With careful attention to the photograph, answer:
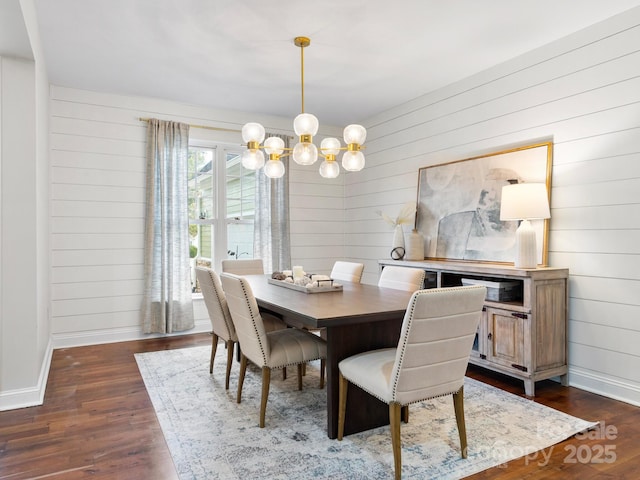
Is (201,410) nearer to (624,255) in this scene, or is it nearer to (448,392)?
(448,392)

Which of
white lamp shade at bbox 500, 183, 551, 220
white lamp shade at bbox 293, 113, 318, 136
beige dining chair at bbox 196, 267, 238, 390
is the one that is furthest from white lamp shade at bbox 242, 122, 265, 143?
white lamp shade at bbox 500, 183, 551, 220

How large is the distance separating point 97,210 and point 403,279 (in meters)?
3.32

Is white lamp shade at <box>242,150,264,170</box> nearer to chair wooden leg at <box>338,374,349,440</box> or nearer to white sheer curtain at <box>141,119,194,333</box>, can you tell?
chair wooden leg at <box>338,374,349,440</box>

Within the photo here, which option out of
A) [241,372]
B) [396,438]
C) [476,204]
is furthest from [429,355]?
[476,204]

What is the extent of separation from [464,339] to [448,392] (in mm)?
292

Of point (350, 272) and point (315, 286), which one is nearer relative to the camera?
point (315, 286)

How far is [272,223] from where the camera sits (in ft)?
17.4

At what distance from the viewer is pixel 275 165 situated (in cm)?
326

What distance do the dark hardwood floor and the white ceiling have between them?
2670 millimetres

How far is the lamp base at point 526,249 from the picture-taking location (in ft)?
10.3

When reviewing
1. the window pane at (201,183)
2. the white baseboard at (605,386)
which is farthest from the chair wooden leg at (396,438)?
the window pane at (201,183)

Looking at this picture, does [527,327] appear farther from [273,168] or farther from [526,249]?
[273,168]

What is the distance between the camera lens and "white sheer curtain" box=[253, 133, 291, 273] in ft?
17.3

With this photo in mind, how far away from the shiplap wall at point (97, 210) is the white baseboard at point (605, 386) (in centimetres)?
421
